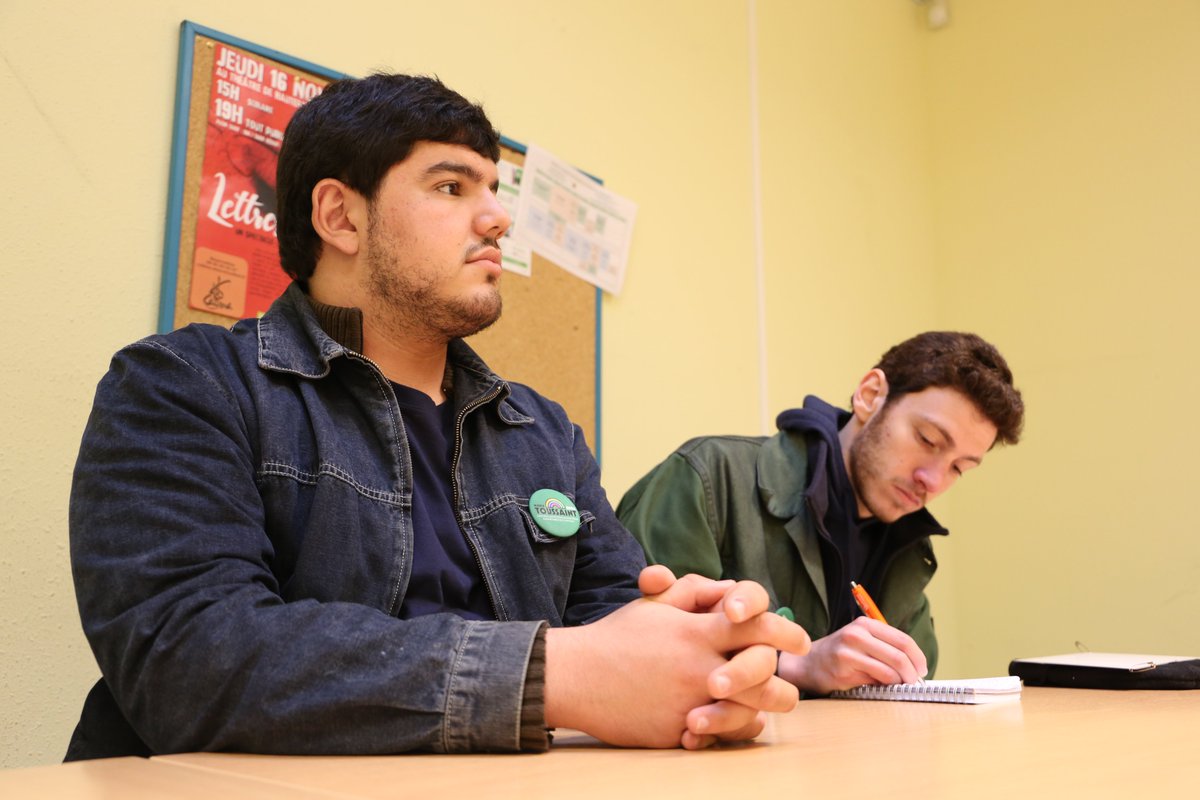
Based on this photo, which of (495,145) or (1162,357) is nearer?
(495,145)

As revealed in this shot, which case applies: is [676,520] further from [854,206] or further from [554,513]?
[854,206]

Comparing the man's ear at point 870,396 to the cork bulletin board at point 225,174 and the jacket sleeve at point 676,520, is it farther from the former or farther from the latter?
the cork bulletin board at point 225,174

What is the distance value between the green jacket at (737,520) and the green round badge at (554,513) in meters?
0.55

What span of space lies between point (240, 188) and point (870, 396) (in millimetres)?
1258

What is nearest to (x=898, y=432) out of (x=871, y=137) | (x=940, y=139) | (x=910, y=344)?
(x=910, y=344)

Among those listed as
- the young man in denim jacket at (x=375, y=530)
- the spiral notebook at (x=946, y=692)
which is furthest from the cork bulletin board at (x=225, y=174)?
the spiral notebook at (x=946, y=692)

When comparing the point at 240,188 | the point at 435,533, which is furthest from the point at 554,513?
the point at 240,188

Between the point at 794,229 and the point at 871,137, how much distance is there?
0.57 m

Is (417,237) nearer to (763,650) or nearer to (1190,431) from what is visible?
(763,650)

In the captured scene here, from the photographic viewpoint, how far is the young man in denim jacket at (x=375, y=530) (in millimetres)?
789

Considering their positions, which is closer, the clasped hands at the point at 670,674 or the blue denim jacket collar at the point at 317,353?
the clasped hands at the point at 670,674

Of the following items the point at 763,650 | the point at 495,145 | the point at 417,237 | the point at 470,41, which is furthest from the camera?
the point at 470,41

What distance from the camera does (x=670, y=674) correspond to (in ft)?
2.60

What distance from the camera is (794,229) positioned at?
2.91 m
